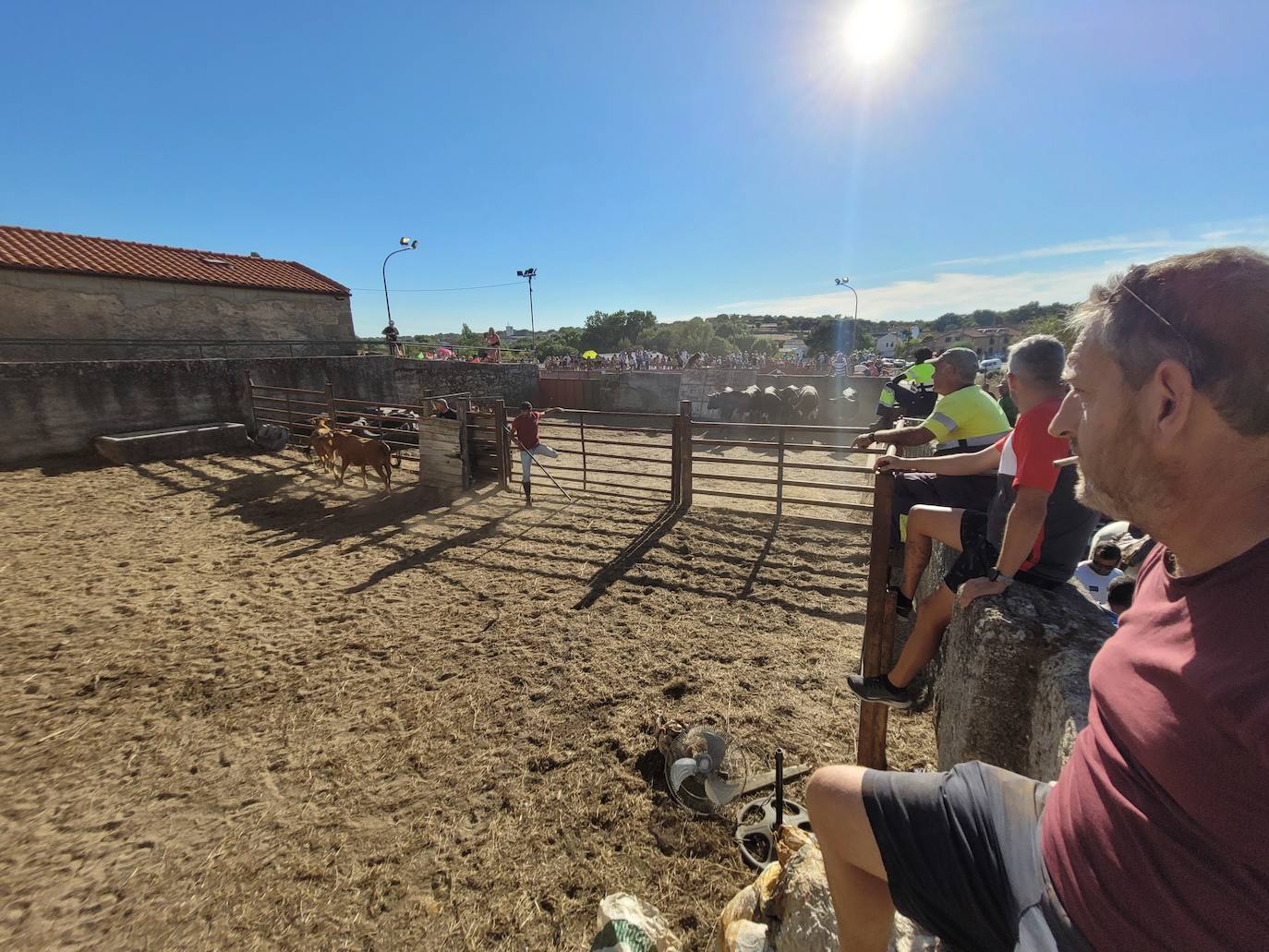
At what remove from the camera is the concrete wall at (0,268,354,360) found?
13922 mm

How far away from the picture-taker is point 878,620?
2.38m

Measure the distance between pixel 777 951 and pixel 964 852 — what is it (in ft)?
3.27

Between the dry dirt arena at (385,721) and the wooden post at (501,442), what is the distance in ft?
7.32

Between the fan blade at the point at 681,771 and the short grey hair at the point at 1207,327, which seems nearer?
the short grey hair at the point at 1207,327

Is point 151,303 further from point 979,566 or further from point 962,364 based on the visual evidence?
point 979,566

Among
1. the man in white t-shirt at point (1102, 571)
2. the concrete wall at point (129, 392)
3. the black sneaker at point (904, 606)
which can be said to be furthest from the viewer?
the concrete wall at point (129, 392)

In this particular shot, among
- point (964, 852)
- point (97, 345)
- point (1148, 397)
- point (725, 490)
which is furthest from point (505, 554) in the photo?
point (97, 345)

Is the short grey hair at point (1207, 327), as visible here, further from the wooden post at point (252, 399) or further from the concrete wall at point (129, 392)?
the wooden post at point (252, 399)

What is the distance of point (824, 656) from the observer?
3982 mm

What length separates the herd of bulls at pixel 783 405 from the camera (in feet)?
55.7

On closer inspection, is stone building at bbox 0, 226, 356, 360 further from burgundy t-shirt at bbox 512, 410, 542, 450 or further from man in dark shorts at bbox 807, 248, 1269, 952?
man in dark shorts at bbox 807, 248, 1269, 952

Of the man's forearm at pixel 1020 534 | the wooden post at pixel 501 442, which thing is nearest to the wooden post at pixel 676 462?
the wooden post at pixel 501 442

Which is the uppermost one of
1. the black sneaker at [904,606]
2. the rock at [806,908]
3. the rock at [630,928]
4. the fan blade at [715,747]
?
the black sneaker at [904,606]

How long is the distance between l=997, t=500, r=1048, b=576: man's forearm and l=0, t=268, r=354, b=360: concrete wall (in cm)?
2100
